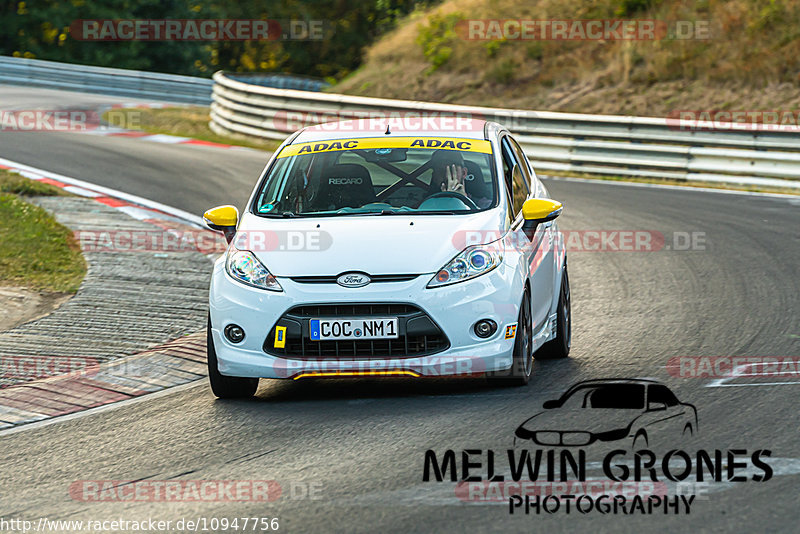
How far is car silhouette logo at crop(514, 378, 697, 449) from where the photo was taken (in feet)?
19.5

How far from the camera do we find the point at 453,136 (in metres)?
8.18

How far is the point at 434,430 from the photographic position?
621 centimetres

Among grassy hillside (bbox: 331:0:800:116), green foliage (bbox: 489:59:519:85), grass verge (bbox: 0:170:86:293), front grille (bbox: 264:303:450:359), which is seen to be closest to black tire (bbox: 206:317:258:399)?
front grille (bbox: 264:303:450:359)

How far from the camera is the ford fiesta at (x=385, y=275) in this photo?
6676mm

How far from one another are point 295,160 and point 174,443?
8.26 ft

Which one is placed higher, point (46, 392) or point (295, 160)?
point (295, 160)

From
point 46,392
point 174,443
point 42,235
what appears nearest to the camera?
point 174,443

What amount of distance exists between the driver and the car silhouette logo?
1.58m

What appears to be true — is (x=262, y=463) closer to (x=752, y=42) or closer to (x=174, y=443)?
(x=174, y=443)

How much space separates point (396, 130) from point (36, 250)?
5.17 m

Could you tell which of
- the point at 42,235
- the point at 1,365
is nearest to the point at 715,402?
the point at 1,365

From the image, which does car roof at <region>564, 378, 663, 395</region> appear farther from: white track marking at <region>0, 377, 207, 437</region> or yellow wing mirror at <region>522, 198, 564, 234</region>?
white track marking at <region>0, 377, 207, 437</region>

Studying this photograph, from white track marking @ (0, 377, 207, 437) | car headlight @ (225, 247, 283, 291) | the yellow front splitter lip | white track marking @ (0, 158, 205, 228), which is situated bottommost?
white track marking @ (0, 158, 205, 228)

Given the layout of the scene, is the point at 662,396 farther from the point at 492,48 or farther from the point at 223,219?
the point at 492,48
